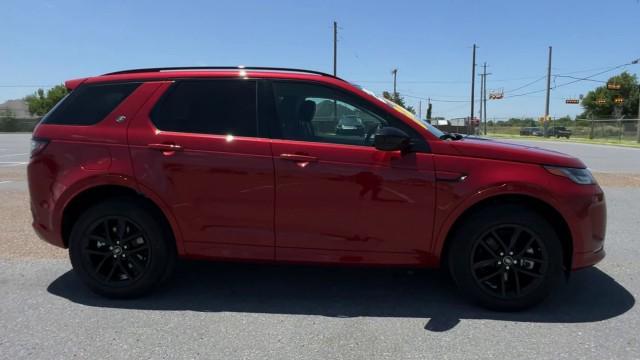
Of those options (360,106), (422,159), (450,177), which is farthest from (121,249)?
(450,177)

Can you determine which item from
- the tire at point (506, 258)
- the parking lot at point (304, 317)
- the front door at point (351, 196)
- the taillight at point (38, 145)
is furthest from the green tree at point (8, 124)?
the tire at point (506, 258)

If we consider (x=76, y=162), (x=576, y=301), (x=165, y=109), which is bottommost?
(x=576, y=301)

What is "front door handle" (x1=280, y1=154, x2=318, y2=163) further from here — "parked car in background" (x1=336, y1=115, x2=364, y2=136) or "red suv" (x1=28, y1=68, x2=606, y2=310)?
"parked car in background" (x1=336, y1=115, x2=364, y2=136)

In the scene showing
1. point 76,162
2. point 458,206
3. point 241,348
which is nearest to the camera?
point 241,348

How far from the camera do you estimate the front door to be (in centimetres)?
367

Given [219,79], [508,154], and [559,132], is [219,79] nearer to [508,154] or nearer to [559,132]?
[508,154]

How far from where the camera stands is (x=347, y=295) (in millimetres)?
4141

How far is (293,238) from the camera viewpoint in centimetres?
381

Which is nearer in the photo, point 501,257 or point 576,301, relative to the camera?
point 501,257

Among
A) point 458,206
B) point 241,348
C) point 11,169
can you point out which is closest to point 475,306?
point 458,206

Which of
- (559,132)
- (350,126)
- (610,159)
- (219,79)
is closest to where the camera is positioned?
(350,126)

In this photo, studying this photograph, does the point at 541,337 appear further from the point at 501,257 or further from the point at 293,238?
the point at 293,238

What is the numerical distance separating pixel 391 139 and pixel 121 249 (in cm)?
235

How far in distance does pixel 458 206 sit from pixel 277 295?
1.68 meters
